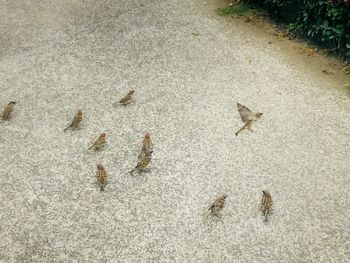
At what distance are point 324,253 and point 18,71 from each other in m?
4.63

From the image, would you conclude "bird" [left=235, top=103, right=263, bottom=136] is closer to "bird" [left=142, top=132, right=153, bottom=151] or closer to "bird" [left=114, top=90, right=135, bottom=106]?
"bird" [left=142, top=132, right=153, bottom=151]

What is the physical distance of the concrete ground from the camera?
191 inches

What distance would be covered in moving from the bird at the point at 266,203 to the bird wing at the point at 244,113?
1374mm

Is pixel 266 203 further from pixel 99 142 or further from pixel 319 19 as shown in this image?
pixel 319 19

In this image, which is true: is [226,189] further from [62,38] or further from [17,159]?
[62,38]

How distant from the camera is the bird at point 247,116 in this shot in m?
6.28

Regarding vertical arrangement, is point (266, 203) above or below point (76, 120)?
below

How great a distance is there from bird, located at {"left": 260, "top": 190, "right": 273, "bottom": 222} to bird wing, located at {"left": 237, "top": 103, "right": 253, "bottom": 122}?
54.1 inches

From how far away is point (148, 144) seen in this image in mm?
5773

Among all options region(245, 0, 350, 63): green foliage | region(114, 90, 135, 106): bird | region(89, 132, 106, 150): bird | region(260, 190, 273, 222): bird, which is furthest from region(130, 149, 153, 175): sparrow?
region(245, 0, 350, 63): green foliage

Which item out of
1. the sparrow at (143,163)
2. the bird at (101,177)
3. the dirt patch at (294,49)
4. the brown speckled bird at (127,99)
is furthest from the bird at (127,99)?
the dirt patch at (294,49)

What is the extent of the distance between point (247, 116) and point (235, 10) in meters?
2.87

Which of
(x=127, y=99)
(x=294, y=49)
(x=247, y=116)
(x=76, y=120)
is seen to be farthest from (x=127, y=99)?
(x=294, y=49)

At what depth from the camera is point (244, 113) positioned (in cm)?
644
